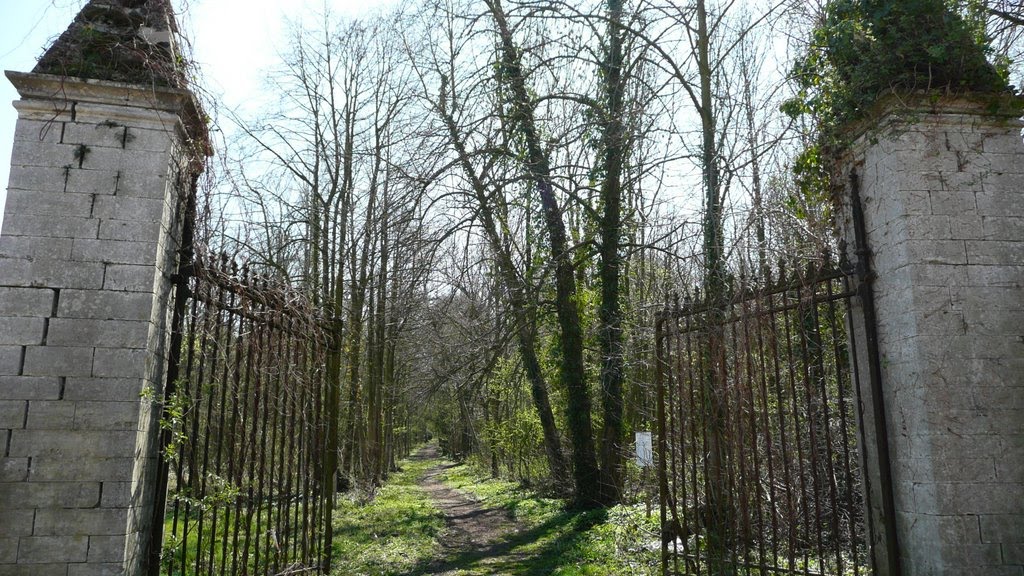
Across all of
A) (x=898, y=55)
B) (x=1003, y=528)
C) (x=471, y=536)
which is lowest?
(x=471, y=536)

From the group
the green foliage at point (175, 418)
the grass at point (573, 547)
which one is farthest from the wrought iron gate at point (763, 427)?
the green foliage at point (175, 418)

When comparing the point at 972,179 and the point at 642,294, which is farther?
the point at 642,294

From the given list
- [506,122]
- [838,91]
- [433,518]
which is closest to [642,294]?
[506,122]

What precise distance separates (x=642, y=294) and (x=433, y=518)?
635cm

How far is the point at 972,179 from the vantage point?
15.2ft

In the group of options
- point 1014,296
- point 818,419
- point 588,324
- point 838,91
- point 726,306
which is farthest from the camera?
point 588,324

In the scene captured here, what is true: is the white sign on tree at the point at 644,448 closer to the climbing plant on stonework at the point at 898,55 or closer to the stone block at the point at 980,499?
the climbing plant on stonework at the point at 898,55

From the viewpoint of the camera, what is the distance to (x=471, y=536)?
42.1ft

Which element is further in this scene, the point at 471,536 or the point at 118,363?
the point at 471,536

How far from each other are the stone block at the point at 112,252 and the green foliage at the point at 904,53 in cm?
483

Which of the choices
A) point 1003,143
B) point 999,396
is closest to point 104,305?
point 999,396

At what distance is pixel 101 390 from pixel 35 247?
994 mm

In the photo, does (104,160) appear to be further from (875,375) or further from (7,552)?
(875,375)

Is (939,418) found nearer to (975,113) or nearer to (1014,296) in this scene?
(1014,296)
